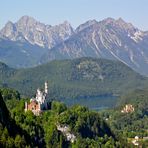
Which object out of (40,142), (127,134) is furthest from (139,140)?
(40,142)

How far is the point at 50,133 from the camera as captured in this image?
245 ft

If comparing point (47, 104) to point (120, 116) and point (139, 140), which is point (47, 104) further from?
point (120, 116)

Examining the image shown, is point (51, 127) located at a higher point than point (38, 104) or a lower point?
lower

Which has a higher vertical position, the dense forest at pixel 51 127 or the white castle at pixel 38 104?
the white castle at pixel 38 104

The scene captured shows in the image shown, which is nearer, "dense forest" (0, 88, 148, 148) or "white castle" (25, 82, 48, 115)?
"dense forest" (0, 88, 148, 148)

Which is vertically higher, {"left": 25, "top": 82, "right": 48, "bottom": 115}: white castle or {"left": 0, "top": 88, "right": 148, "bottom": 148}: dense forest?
{"left": 25, "top": 82, "right": 48, "bottom": 115}: white castle

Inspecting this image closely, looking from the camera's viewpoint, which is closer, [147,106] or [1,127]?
[1,127]

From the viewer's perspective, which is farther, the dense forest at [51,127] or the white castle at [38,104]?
the white castle at [38,104]

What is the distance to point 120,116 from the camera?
148m

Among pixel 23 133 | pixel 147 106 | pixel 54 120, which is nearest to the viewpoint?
pixel 23 133

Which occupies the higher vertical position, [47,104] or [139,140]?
[47,104]

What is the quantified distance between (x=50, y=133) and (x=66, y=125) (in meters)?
7.01

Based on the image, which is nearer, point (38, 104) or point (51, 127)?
point (51, 127)

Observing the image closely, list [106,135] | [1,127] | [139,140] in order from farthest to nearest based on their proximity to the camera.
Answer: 1. [139,140]
2. [106,135]
3. [1,127]
